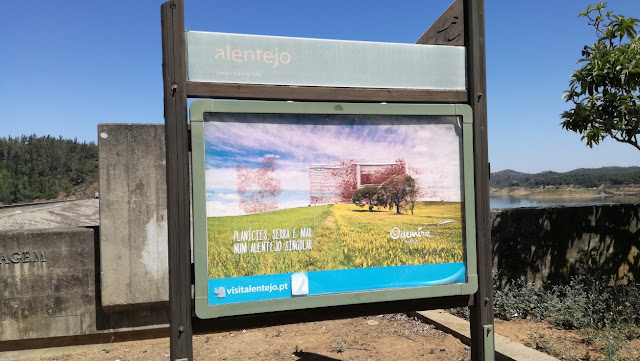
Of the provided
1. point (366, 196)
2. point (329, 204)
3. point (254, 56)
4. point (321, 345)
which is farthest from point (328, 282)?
point (321, 345)

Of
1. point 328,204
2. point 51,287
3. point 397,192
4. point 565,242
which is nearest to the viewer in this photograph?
point 328,204

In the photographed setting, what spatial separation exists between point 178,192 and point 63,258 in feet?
13.1

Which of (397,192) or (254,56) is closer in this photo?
(254,56)

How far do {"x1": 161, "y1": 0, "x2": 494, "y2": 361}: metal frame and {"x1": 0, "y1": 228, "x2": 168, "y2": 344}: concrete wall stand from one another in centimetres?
361

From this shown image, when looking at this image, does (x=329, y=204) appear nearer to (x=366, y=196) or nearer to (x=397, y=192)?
(x=366, y=196)

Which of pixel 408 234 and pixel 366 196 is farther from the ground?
pixel 366 196

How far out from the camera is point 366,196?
3.30m

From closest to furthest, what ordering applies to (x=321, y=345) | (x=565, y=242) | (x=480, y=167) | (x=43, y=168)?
(x=480, y=167)
(x=321, y=345)
(x=565, y=242)
(x=43, y=168)

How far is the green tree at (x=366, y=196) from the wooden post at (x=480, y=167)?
2.98 feet

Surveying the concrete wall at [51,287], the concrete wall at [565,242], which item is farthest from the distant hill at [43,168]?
the concrete wall at [565,242]

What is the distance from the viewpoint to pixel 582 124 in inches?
243

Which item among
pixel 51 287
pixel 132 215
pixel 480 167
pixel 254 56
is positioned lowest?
pixel 51 287

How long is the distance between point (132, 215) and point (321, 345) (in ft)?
10.2

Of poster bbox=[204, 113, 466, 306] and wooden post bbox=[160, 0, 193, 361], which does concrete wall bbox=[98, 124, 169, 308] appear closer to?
wooden post bbox=[160, 0, 193, 361]
